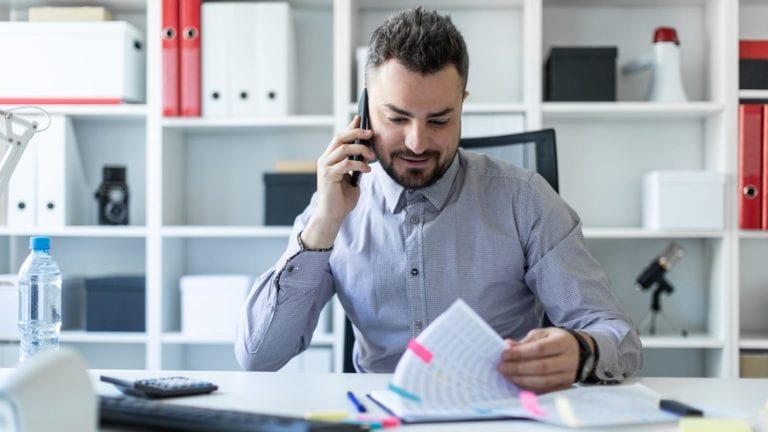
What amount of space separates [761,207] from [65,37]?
231 centimetres

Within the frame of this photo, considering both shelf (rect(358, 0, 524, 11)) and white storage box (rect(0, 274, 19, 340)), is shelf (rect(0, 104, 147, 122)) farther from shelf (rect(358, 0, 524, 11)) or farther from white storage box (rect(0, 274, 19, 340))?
shelf (rect(358, 0, 524, 11))

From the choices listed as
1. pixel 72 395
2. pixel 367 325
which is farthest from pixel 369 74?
pixel 72 395

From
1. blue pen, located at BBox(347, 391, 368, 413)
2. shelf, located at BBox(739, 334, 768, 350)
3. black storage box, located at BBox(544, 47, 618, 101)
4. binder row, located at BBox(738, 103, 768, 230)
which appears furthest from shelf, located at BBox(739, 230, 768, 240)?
blue pen, located at BBox(347, 391, 368, 413)

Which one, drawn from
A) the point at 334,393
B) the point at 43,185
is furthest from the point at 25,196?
the point at 334,393

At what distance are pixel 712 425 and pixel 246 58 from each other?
6.84 ft

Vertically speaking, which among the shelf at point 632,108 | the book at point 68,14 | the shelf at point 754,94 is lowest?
the shelf at point 632,108

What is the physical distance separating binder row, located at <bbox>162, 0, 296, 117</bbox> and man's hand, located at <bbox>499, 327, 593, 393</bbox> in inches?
67.9

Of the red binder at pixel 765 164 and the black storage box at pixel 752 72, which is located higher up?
the black storage box at pixel 752 72

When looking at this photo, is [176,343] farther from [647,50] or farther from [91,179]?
[647,50]

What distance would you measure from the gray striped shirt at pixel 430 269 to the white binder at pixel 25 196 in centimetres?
148

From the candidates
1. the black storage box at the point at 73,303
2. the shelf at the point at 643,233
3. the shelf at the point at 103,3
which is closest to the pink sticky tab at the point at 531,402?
the shelf at the point at 643,233

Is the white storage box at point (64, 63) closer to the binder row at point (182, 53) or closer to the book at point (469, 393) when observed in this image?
the binder row at point (182, 53)

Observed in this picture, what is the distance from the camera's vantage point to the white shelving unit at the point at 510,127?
2719mm

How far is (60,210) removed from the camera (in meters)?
2.80
